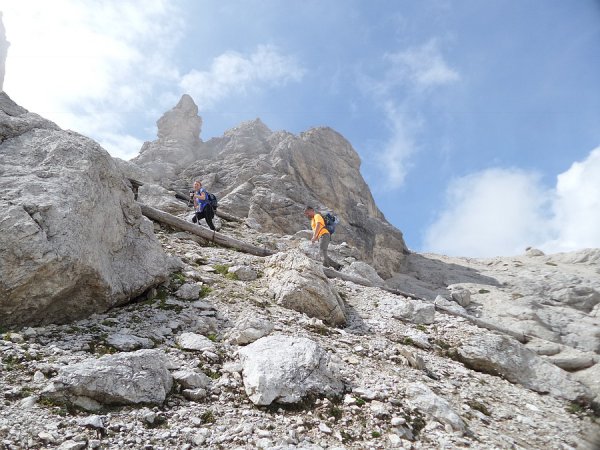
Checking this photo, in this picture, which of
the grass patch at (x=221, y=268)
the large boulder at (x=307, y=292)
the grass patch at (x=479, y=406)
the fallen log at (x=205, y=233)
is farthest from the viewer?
the fallen log at (x=205, y=233)

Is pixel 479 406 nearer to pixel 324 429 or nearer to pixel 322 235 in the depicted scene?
pixel 324 429

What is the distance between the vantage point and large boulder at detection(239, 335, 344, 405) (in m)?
6.57

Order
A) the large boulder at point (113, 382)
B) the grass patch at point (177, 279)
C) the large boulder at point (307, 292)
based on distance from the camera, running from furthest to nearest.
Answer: the large boulder at point (307, 292), the grass patch at point (177, 279), the large boulder at point (113, 382)

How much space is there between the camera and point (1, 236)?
272 inches

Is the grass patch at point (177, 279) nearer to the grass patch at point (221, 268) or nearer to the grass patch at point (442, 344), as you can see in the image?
the grass patch at point (221, 268)

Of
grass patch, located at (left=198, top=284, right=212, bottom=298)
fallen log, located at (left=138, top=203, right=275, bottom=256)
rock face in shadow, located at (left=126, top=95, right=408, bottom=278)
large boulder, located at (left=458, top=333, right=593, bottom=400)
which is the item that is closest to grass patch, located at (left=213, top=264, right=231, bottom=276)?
grass patch, located at (left=198, top=284, right=212, bottom=298)

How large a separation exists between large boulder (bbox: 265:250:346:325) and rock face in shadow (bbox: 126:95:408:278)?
95.0 ft

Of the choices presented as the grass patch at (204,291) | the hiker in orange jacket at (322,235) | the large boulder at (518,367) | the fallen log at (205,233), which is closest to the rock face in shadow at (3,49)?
the fallen log at (205,233)

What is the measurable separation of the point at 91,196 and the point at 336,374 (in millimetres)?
7004

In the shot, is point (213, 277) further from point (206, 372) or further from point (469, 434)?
point (469, 434)

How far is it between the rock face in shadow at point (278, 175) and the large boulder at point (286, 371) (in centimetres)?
3372

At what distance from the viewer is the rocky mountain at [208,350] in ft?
18.7

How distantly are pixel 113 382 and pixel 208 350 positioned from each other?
2.21m

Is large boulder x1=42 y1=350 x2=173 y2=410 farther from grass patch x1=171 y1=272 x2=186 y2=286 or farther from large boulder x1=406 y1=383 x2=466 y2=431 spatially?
large boulder x1=406 y1=383 x2=466 y2=431
